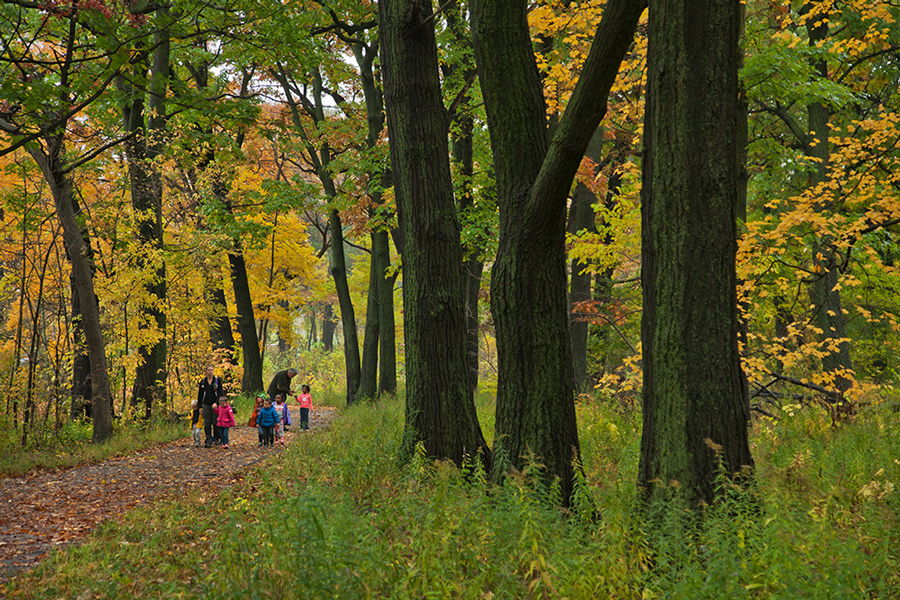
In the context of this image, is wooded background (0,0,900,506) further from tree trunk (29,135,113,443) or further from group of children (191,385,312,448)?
group of children (191,385,312,448)

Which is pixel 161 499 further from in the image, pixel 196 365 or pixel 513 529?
pixel 196 365

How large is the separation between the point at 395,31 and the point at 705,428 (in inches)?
216

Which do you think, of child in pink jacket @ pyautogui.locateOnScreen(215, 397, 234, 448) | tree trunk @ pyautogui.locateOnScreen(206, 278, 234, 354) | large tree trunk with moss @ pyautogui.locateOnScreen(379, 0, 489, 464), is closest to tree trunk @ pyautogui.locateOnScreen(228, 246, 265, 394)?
tree trunk @ pyautogui.locateOnScreen(206, 278, 234, 354)

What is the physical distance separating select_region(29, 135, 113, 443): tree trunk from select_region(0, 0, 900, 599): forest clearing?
63mm

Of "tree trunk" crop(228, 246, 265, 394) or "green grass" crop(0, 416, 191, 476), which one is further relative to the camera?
"tree trunk" crop(228, 246, 265, 394)

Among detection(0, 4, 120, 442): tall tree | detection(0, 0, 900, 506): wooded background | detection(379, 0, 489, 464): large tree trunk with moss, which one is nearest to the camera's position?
detection(0, 0, 900, 506): wooded background

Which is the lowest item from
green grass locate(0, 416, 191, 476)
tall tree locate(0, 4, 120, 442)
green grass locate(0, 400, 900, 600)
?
green grass locate(0, 416, 191, 476)

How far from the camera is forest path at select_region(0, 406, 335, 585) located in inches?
249

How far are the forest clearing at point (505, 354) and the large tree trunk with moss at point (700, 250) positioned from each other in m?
0.02

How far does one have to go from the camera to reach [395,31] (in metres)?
7.11

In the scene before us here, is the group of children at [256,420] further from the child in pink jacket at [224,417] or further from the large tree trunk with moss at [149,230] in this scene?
the large tree trunk with moss at [149,230]

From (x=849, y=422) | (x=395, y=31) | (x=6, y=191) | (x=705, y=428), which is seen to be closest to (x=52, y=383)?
(x=6, y=191)

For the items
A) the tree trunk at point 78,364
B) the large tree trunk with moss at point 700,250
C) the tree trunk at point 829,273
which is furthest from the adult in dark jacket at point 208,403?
the tree trunk at point 829,273

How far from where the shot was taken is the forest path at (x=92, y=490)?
6312 mm
